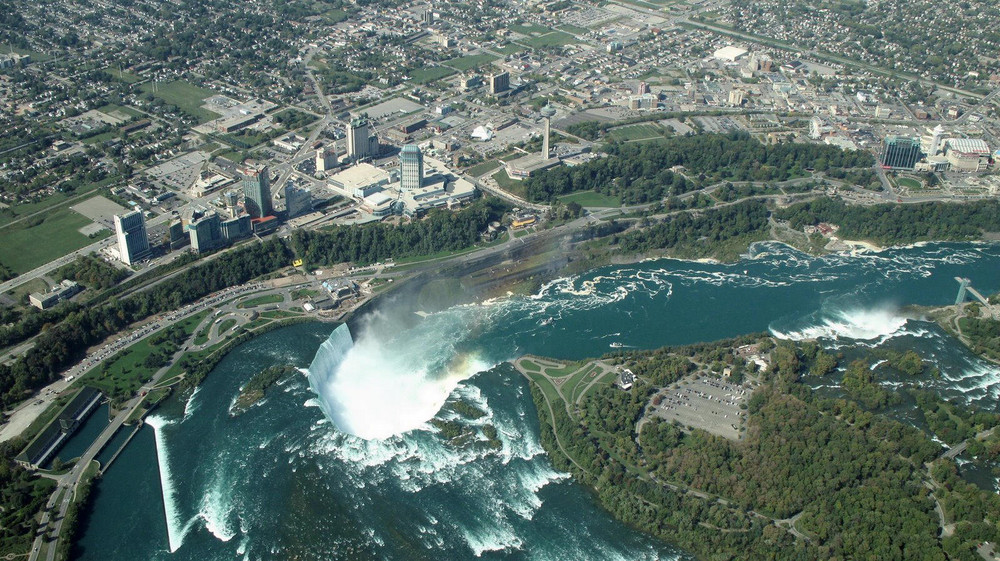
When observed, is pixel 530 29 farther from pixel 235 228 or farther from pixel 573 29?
pixel 235 228

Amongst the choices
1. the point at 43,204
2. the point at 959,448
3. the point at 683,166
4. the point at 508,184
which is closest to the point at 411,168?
the point at 508,184

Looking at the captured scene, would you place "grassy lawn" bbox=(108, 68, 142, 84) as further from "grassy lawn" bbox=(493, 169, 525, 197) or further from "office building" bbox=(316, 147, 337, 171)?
"grassy lawn" bbox=(493, 169, 525, 197)

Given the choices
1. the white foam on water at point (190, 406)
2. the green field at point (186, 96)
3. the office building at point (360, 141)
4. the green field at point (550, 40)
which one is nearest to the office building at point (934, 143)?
the green field at point (550, 40)

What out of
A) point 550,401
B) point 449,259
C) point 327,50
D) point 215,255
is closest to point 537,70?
point 327,50

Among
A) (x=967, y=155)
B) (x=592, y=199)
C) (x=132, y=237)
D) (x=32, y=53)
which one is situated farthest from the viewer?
(x=32, y=53)

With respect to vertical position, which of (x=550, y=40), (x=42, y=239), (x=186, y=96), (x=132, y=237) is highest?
(x=132, y=237)

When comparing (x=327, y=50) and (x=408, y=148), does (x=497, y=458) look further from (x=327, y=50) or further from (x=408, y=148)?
(x=327, y=50)
